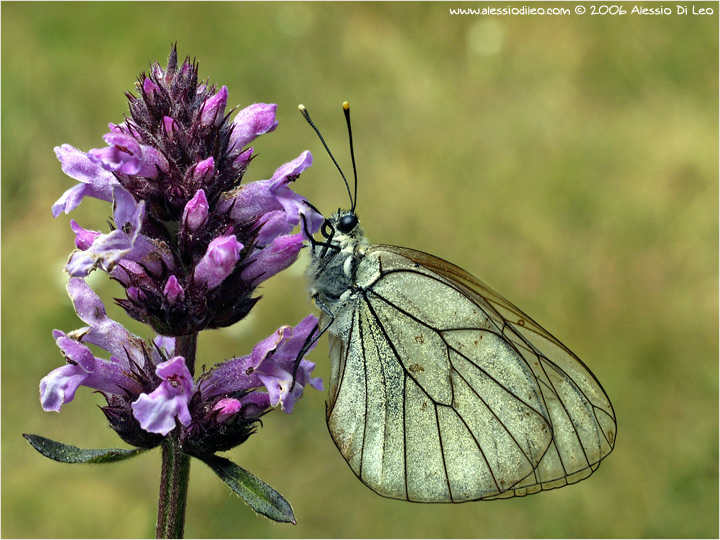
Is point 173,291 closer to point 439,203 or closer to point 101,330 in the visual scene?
point 101,330

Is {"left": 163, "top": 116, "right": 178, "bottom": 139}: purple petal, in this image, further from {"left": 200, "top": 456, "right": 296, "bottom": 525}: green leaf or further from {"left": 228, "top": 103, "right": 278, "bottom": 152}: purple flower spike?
{"left": 200, "top": 456, "right": 296, "bottom": 525}: green leaf

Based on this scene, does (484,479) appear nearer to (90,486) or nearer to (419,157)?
(90,486)

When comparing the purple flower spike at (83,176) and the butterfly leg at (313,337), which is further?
the butterfly leg at (313,337)

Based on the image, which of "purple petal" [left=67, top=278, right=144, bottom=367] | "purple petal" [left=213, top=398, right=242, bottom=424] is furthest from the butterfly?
"purple petal" [left=67, top=278, right=144, bottom=367]

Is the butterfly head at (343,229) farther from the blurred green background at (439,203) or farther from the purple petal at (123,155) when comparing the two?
the blurred green background at (439,203)

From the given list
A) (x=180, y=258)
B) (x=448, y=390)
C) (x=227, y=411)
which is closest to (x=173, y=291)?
(x=180, y=258)

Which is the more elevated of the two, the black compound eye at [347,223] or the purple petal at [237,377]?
the black compound eye at [347,223]

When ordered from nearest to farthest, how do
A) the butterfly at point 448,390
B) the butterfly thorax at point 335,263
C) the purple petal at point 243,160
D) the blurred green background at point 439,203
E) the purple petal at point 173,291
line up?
1. the purple petal at point 173,291
2. the purple petal at point 243,160
3. the butterfly thorax at point 335,263
4. the butterfly at point 448,390
5. the blurred green background at point 439,203

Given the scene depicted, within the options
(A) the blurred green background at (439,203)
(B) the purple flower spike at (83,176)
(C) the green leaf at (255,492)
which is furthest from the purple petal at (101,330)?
(A) the blurred green background at (439,203)

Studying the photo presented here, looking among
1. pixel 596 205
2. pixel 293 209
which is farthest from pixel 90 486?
pixel 596 205
